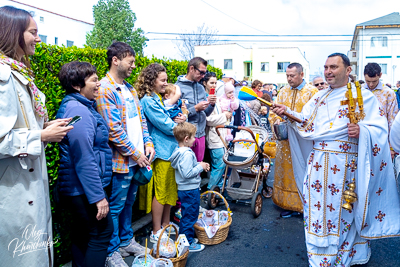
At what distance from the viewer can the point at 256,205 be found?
5227 millimetres

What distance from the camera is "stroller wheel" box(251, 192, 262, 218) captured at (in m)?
5.14

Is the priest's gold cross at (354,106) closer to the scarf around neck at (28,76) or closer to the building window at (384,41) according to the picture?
the scarf around neck at (28,76)

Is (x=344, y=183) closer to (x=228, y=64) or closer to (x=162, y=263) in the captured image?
(x=162, y=263)

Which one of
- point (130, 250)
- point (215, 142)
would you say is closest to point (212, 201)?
point (215, 142)

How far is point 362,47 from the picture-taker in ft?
135

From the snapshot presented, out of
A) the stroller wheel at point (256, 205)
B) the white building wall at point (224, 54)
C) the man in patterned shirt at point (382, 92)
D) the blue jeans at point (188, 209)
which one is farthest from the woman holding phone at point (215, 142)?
the white building wall at point (224, 54)

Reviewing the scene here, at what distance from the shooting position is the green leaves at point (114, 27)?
3288 cm

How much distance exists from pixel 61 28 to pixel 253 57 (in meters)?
23.3

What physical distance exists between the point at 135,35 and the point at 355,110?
32053 millimetres

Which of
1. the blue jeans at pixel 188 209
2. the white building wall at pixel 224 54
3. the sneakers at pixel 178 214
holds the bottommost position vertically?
the sneakers at pixel 178 214

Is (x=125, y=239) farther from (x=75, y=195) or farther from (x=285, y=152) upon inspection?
(x=285, y=152)

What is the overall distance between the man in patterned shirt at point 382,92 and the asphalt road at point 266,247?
1.99 metres

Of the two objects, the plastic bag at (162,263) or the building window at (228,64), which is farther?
the building window at (228,64)

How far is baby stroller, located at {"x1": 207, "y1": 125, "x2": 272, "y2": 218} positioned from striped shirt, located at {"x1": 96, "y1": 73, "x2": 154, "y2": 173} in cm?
213
